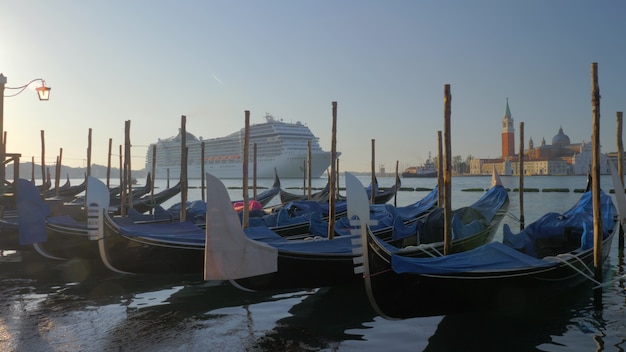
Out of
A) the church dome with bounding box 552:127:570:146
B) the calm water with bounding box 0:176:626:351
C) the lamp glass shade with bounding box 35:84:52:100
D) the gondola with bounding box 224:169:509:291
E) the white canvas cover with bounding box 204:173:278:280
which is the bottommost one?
the calm water with bounding box 0:176:626:351

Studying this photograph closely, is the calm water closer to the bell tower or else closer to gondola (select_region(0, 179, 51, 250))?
gondola (select_region(0, 179, 51, 250))

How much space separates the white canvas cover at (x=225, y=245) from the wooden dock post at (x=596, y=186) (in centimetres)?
393

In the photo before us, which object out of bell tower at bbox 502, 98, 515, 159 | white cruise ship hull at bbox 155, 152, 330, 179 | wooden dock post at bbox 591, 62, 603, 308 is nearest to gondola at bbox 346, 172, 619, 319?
wooden dock post at bbox 591, 62, 603, 308

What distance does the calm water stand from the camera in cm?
480

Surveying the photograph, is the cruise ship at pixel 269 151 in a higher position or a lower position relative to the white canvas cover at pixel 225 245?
higher

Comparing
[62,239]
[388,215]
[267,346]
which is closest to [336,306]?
[267,346]

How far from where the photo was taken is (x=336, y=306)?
20.2 feet

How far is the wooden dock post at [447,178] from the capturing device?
253 inches

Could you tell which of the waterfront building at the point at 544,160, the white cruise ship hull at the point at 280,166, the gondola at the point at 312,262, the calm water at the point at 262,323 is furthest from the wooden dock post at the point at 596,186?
the waterfront building at the point at 544,160

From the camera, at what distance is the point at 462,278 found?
492 centimetres

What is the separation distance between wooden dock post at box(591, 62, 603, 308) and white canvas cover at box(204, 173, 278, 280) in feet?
12.9

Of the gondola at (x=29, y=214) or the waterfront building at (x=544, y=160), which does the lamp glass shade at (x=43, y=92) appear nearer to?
the gondola at (x=29, y=214)

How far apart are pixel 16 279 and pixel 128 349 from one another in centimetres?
430

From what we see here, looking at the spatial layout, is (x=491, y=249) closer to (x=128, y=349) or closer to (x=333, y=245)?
(x=333, y=245)
